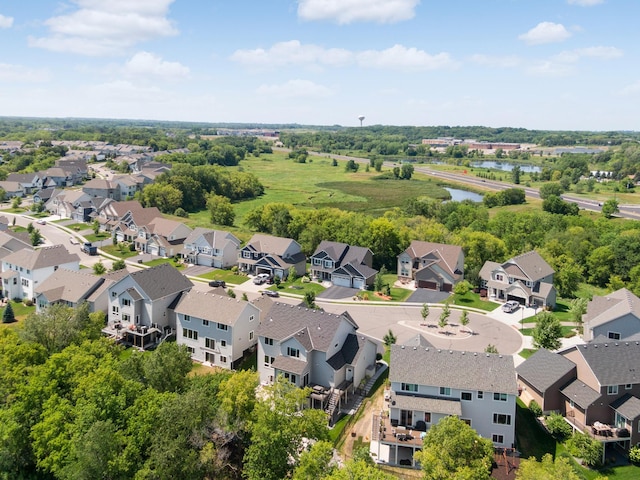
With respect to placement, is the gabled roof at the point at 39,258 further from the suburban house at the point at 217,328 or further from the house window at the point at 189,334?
the house window at the point at 189,334

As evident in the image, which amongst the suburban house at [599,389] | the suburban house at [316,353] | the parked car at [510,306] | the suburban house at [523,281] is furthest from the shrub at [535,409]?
the suburban house at [523,281]

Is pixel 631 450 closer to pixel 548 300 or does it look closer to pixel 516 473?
pixel 516 473

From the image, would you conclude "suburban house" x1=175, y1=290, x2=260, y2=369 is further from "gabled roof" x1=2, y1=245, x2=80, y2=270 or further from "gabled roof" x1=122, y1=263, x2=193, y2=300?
"gabled roof" x1=2, y1=245, x2=80, y2=270

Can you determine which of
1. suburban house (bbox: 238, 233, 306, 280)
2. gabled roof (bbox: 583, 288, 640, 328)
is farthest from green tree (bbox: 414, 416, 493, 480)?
suburban house (bbox: 238, 233, 306, 280)

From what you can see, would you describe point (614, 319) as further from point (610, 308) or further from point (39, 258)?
point (39, 258)

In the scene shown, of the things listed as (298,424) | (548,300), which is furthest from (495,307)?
(298,424)

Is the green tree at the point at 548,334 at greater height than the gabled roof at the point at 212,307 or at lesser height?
lesser

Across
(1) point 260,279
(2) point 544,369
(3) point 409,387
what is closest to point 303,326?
(3) point 409,387
